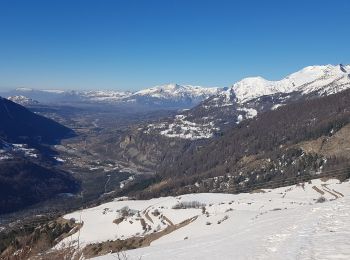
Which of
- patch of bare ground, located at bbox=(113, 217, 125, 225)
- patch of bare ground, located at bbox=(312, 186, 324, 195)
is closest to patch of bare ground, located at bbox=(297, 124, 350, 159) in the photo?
patch of bare ground, located at bbox=(312, 186, 324, 195)

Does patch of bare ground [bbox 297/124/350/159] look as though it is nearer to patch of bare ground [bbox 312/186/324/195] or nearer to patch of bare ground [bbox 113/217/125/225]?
patch of bare ground [bbox 312/186/324/195]

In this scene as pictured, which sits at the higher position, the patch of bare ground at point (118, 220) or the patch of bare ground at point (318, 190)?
the patch of bare ground at point (318, 190)

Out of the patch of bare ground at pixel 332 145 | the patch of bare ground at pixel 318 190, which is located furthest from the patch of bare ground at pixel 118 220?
the patch of bare ground at pixel 332 145

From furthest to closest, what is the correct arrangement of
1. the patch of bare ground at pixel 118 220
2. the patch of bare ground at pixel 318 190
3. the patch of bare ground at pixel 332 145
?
the patch of bare ground at pixel 332 145
the patch of bare ground at pixel 318 190
the patch of bare ground at pixel 118 220

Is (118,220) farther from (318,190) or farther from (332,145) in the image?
(332,145)

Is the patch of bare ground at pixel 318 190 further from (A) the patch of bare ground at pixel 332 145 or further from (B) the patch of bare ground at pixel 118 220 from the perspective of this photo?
(A) the patch of bare ground at pixel 332 145

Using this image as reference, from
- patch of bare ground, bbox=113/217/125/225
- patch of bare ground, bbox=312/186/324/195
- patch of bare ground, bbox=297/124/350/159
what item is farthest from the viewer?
patch of bare ground, bbox=297/124/350/159

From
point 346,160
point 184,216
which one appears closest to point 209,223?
point 184,216

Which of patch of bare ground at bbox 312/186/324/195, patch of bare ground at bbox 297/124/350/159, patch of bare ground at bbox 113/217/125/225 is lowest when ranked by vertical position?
patch of bare ground at bbox 113/217/125/225

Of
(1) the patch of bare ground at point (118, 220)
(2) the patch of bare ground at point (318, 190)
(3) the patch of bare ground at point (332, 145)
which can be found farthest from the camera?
(3) the patch of bare ground at point (332, 145)

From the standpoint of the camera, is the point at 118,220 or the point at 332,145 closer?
the point at 118,220

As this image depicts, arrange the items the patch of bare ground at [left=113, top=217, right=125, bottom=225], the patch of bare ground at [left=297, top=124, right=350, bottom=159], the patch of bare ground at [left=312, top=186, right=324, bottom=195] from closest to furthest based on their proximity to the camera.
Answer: the patch of bare ground at [left=113, top=217, right=125, bottom=225], the patch of bare ground at [left=312, top=186, right=324, bottom=195], the patch of bare ground at [left=297, top=124, right=350, bottom=159]

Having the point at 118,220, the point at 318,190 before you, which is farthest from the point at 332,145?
the point at 118,220

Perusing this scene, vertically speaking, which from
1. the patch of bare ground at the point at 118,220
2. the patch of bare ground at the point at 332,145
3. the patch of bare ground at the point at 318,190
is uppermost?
the patch of bare ground at the point at 332,145
